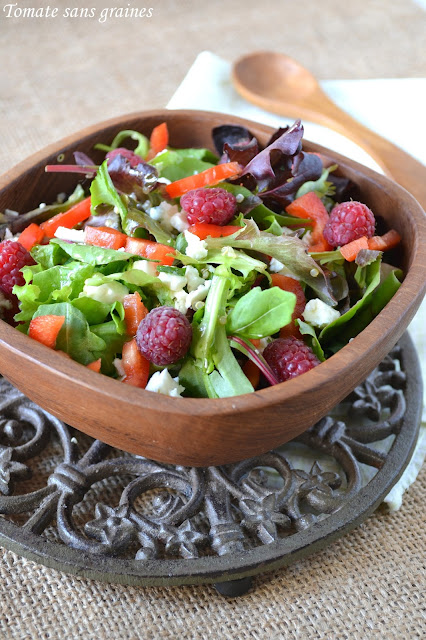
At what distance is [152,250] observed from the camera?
1.58 meters

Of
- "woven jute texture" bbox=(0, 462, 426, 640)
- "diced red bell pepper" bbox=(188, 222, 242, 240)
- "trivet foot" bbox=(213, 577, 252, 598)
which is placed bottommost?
"woven jute texture" bbox=(0, 462, 426, 640)

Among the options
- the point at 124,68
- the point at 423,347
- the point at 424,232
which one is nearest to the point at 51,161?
the point at 424,232

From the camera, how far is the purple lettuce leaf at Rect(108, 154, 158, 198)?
1.71 m

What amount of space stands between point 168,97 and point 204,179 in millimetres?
1393

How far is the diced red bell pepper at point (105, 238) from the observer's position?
5.35 ft

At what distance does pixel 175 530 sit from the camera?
56.6 inches

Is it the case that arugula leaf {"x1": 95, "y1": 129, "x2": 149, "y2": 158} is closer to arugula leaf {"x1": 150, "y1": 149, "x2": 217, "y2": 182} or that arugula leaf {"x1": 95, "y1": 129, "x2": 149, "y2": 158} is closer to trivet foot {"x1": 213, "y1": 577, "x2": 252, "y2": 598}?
arugula leaf {"x1": 150, "y1": 149, "x2": 217, "y2": 182}

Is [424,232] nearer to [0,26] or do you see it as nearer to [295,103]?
[295,103]

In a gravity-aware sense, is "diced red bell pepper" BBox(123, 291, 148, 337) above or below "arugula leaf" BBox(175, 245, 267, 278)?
below

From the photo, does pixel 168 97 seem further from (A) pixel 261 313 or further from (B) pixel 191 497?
(B) pixel 191 497

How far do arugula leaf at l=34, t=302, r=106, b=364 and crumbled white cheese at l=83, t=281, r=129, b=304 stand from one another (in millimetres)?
57

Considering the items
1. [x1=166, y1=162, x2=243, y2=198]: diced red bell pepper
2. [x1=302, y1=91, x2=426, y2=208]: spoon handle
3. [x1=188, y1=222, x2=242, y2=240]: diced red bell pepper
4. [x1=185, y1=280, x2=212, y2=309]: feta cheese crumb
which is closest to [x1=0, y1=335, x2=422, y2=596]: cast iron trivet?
[x1=185, y1=280, x2=212, y2=309]: feta cheese crumb

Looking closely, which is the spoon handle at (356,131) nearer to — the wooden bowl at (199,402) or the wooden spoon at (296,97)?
the wooden spoon at (296,97)

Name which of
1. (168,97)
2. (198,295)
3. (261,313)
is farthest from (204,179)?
(168,97)
